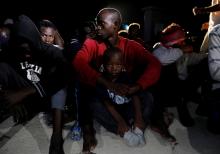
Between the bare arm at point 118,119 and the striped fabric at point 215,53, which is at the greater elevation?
the striped fabric at point 215,53

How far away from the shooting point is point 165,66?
13.3 ft

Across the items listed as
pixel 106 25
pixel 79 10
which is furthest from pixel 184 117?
pixel 79 10

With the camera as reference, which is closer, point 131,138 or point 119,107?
point 131,138

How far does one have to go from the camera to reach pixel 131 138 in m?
2.99

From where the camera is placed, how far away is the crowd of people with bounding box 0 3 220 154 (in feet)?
9.98

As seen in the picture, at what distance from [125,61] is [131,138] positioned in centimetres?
117

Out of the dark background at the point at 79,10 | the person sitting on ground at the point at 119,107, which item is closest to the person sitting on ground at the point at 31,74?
the person sitting on ground at the point at 119,107

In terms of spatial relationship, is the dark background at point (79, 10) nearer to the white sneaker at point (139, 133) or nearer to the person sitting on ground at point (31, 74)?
the person sitting on ground at point (31, 74)

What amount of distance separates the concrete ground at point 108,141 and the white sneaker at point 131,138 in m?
0.08

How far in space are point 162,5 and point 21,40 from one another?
1301 cm

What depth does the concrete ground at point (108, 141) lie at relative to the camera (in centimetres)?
302

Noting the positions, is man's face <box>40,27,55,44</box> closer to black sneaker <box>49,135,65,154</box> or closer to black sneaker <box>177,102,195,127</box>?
black sneaker <box>49,135,65,154</box>

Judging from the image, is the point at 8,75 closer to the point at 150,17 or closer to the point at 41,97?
the point at 41,97

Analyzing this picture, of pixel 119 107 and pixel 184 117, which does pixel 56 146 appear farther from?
pixel 184 117
